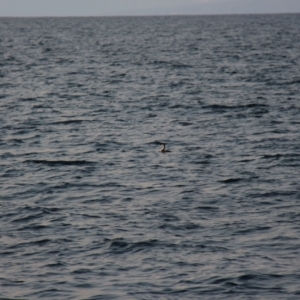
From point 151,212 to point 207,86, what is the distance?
3076 cm

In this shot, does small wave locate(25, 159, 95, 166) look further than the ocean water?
Yes

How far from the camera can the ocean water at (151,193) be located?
16469mm

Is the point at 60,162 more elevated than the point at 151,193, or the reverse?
the point at 60,162

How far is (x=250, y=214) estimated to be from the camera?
21.0 meters

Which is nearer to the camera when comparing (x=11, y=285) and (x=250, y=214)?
(x=11, y=285)

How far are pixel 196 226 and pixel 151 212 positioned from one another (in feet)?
6.26

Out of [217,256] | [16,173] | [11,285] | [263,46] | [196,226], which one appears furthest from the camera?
[263,46]

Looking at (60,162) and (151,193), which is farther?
(60,162)

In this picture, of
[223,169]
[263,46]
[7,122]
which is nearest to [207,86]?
[7,122]

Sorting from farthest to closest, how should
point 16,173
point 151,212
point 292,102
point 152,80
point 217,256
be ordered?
1. point 152,80
2. point 292,102
3. point 16,173
4. point 151,212
5. point 217,256

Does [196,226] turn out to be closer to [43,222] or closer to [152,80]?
[43,222]

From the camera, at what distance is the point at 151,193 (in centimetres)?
2331

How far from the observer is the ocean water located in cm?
1647

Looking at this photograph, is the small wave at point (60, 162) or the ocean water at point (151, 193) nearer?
the ocean water at point (151, 193)
